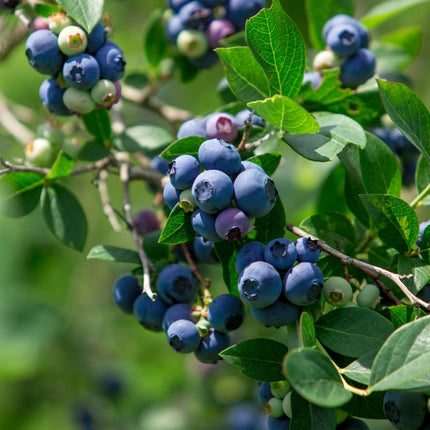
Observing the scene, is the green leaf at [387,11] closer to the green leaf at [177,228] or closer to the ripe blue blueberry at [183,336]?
the green leaf at [177,228]

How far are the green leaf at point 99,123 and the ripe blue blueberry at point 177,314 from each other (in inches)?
22.9

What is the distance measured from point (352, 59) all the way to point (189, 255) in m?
0.75

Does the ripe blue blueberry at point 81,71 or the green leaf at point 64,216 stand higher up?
the ripe blue blueberry at point 81,71

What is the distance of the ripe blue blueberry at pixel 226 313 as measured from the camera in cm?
134

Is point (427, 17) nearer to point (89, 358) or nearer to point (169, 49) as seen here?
point (169, 49)

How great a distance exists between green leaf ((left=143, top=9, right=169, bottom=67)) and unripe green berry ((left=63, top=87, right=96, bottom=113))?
2.34 ft

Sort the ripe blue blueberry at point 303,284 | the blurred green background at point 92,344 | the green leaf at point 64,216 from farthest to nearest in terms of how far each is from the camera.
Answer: the blurred green background at point 92,344
the green leaf at point 64,216
the ripe blue blueberry at point 303,284

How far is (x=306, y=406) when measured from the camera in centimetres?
119

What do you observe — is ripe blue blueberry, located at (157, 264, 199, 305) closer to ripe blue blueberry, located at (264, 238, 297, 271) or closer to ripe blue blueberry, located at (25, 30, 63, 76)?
ripe blue blueberry, located at (264, 238, 297, 271)

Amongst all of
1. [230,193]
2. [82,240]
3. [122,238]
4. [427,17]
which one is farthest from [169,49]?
[427,17]

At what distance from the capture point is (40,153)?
1.67m

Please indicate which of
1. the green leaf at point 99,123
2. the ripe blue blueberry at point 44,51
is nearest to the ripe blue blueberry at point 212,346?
the green leaf at point 99,123

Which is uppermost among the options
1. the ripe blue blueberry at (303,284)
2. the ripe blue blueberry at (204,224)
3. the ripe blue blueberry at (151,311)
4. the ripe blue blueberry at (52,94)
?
the ripe blue blueberry at (52,94)

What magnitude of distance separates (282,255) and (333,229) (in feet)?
1.04
